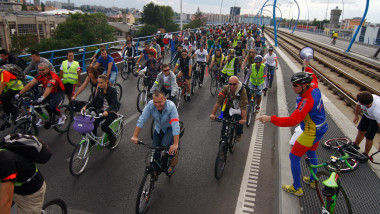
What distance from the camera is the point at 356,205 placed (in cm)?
400

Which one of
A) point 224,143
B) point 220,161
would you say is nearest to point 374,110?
point 224,143

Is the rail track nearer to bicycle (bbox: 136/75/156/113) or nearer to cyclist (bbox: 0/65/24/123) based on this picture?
bicycle (bbox: 136/75/156/113)

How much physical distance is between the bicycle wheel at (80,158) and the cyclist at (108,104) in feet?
1.74

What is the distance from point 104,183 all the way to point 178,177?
143 centimetres

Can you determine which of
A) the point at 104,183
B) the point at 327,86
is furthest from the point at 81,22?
the point at 104,183

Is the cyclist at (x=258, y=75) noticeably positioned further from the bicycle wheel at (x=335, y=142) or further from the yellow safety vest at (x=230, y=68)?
the bicycle wheel at (x=335, y=142)

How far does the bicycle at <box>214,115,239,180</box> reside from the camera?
4855mm

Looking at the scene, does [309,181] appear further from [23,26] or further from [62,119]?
[23,26]

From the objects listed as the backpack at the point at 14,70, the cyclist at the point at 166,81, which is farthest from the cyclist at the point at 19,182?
the cyclist at the point at 166,81

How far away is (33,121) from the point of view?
5.93 metres

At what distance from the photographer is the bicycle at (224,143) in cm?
486

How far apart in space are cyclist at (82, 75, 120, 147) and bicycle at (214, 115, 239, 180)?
90.6 inches

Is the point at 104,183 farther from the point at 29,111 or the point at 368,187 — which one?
the point at 368,187

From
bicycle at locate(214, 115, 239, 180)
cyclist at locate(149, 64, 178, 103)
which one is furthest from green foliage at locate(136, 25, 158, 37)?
bicycle at locate(214, 115, 239, 180)
